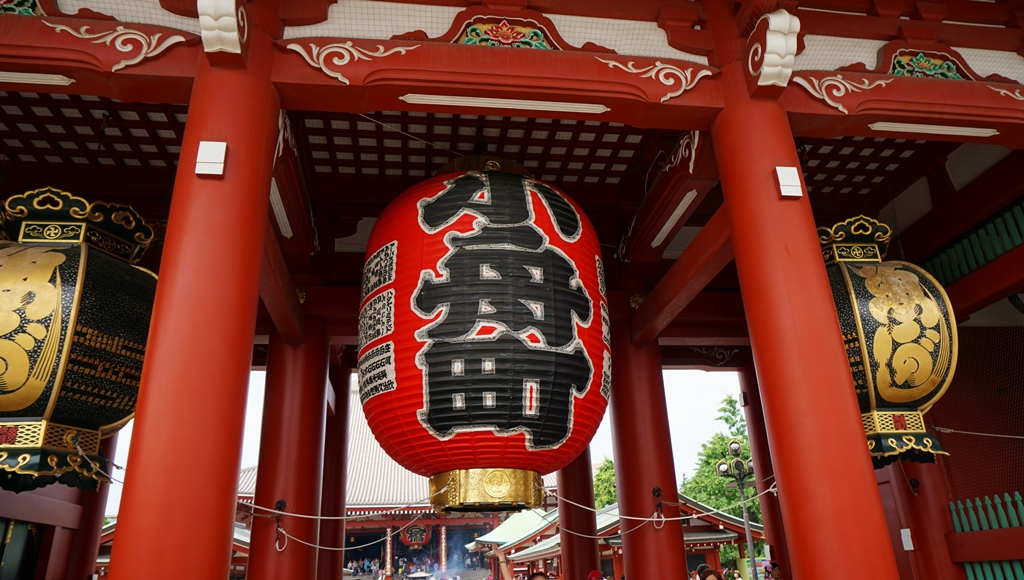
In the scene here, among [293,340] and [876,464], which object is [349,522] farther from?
[876,464]

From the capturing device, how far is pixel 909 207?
24.7 ft

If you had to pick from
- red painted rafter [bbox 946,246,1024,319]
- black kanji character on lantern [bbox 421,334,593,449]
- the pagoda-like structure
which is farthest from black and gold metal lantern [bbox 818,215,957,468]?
black kanji character on lantern [bbox 421,334,593,449]

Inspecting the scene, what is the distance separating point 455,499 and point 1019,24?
17.6ft

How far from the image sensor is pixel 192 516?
2.93m

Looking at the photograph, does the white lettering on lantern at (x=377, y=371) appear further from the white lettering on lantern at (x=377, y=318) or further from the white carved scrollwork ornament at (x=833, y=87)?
the white carved scrollwork ornament at (x=833, y=87)

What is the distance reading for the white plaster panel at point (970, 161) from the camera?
6.54 m

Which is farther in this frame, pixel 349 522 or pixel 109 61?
pixel 349 522

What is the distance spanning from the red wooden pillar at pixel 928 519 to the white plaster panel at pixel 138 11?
743cm

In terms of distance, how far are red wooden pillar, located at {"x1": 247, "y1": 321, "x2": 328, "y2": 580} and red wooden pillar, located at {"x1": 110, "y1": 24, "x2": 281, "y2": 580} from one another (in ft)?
8.99

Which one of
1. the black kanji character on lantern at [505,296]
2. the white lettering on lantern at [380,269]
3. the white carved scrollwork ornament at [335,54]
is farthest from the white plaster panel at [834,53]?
the white lettering on lantern at [380,269]

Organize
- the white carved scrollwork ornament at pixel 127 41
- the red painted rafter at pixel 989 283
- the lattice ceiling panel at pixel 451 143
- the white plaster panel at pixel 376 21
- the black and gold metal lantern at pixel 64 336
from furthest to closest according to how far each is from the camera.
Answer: the red painted rafter at pixel 989 283
the lattice ceiling panel at pixel 451 143
the white plaster panel at pixel 376 21
the white carved scrollwork ornament at pixel 127 41
the black and gold metal lantern at pixel 64 336

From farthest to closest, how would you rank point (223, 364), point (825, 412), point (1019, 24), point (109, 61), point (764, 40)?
point (1019, 24) → point (764, 40) → point (109, 61) → point (825, 412) → point (223, 364)

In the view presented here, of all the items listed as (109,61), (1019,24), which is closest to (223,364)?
(109,61)

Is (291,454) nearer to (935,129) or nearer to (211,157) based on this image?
(211,157)
